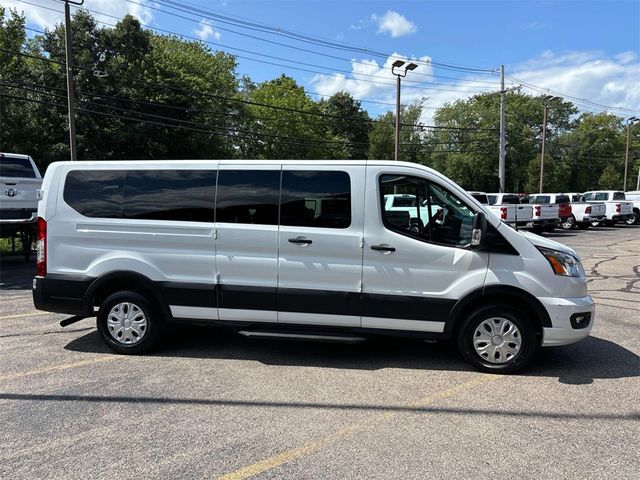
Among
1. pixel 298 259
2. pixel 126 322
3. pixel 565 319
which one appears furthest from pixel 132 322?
pixel 565 319

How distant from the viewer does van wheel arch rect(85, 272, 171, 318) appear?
5.31m

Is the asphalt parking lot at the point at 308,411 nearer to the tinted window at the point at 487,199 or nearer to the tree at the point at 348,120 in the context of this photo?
the tinted window at the point at 487,199

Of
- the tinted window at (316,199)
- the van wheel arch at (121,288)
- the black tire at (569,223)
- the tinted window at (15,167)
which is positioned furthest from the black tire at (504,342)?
the black tire at (569,223)

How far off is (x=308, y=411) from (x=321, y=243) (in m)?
1.66

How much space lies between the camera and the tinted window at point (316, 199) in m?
4.99

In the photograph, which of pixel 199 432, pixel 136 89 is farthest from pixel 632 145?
pixel 199 432

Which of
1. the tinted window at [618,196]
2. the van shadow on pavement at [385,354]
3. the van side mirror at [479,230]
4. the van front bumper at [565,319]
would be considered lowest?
the van shadow on pavement at [385,354]

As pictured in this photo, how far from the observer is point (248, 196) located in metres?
5.16

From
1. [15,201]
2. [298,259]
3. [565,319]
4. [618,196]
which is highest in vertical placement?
[618,196]

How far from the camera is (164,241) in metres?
5.27

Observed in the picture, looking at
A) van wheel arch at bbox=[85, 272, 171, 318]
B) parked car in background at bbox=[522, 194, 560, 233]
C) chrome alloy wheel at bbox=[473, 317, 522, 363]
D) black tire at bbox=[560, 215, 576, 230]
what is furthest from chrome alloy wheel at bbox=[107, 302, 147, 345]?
black tire at bbox=[560, 215, 576, 230]

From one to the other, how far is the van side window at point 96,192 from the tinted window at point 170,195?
0.11 m

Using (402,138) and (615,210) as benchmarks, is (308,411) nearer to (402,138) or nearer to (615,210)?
(615,210)

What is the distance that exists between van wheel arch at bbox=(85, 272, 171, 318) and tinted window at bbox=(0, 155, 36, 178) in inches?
318
